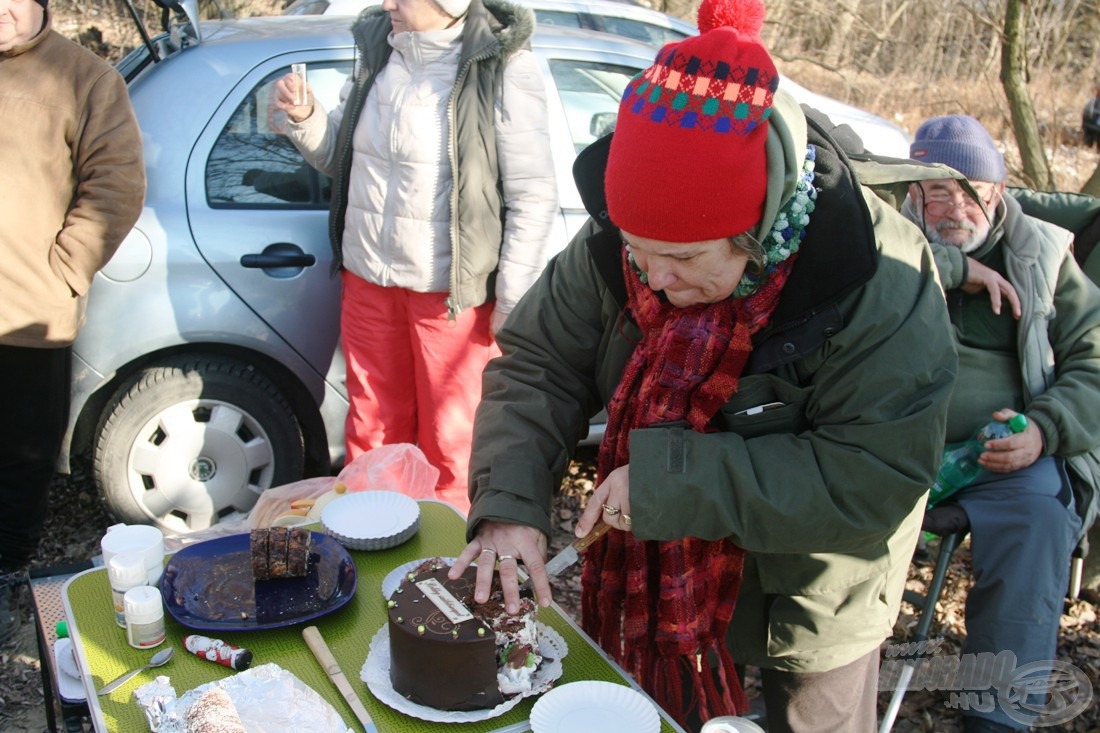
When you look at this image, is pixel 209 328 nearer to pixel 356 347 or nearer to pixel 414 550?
pixel 356 347

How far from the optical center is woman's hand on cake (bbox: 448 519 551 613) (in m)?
1.81

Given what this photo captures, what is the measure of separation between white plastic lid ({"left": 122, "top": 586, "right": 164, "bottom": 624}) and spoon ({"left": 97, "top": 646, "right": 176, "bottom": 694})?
64 millimetres

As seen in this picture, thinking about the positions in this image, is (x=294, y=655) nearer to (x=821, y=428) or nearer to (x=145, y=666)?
(x=145, y=666)

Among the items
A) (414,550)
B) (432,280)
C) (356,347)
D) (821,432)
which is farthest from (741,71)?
(356,347)

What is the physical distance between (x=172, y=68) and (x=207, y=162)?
0.36 meters

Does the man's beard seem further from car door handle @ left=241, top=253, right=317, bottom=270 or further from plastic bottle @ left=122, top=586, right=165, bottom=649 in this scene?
plastic bottle @ left=122, top=586, right=165, bottom=649

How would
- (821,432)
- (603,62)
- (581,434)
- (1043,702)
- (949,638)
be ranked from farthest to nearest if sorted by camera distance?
1. (603,62)
2. (949,638)
3. (1043,702)
4. (581,434)
5. (821,432)

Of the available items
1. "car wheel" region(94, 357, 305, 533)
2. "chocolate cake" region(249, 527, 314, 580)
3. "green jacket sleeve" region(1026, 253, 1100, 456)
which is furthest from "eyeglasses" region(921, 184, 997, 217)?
"car wheel" region(94, 357, 305, 533)

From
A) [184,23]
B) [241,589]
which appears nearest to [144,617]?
[241,589]

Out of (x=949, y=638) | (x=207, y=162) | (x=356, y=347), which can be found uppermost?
(x=207, y=162)

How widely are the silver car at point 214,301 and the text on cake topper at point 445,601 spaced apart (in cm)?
204

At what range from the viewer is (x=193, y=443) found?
368 centimetres

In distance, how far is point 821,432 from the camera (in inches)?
67.1

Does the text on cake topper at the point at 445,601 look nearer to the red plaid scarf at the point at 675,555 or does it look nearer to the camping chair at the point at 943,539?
the red plaid scarf at the point at 675,555
